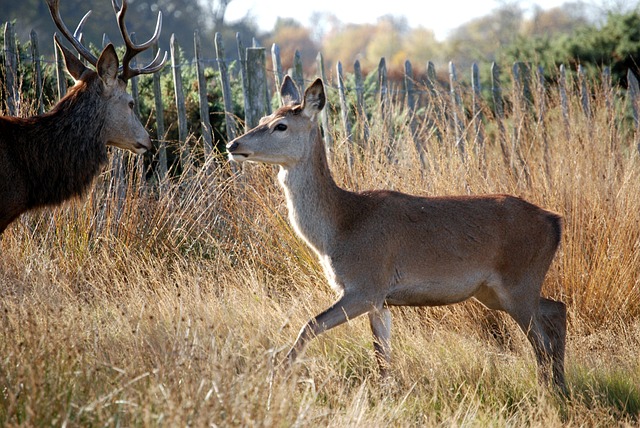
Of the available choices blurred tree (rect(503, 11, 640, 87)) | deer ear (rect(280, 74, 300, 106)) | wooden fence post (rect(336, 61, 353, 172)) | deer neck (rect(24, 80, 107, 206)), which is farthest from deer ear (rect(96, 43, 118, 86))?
blurred tree (rect(503, 11, 640, 87))

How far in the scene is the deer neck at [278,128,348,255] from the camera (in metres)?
6.05

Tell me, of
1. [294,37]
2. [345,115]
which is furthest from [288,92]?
[294,37]

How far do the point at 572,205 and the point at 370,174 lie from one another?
1.71m

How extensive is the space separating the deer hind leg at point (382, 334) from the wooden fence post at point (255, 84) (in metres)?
3.73

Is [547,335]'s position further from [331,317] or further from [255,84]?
[255,84]

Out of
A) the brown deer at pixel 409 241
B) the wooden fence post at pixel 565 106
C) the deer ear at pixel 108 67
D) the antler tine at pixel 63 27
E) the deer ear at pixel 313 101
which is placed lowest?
the brown deer at pixel 409 241

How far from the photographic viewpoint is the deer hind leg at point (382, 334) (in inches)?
237

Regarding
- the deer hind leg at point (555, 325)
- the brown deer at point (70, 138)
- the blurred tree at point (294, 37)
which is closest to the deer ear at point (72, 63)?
the brown deer at point (70, 138)

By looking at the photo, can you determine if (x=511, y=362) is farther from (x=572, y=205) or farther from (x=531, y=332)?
(x=572, y=205)

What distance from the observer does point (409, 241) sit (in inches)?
236

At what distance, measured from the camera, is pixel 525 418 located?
525cm

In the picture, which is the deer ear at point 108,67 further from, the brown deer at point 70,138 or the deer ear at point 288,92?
the deer ear at point 288,92

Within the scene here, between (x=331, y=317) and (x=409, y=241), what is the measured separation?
789 millimetres

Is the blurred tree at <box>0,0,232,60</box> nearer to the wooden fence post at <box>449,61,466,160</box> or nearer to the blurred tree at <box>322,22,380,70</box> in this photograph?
the blurred tree at <box>322,22,380,70</box>
